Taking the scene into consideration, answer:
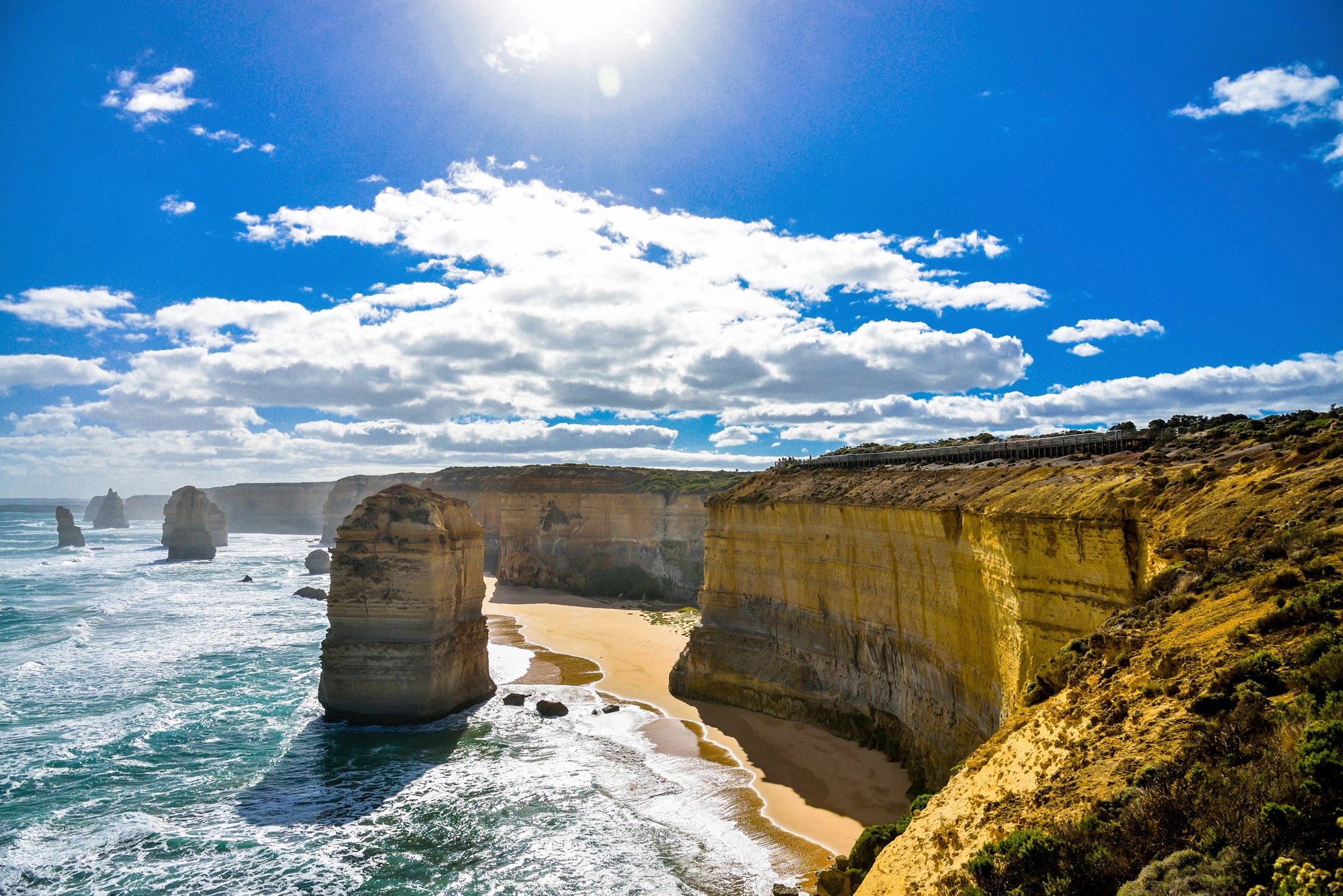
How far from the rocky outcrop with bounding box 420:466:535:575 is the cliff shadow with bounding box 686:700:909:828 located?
2362 inches

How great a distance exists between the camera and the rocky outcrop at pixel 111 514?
544 ft

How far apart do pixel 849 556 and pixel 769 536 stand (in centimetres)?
567

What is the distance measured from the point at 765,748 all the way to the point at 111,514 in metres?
193

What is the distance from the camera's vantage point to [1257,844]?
5.57 metres

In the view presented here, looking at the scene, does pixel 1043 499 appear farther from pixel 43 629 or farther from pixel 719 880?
pixel 43 629

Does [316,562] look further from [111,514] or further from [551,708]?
[111,514]

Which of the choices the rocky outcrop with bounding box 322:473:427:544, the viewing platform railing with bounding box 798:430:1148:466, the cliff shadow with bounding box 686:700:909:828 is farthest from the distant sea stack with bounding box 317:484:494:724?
the rocky outcrop with bounding box 322:473:427:544

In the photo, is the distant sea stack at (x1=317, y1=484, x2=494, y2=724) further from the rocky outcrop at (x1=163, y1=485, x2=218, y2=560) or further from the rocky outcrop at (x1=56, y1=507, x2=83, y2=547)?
the rocky outcrop at (x1=56, y1=507, x2=83, y2=547)

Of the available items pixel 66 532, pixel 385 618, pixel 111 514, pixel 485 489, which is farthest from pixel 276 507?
pixel 385 618

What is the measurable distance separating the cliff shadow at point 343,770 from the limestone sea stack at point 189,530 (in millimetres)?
77819

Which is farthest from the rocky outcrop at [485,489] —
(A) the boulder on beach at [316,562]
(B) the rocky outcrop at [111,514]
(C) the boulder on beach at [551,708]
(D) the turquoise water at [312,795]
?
(B) the rocky outcrop at [111,514]

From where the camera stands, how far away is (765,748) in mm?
25516

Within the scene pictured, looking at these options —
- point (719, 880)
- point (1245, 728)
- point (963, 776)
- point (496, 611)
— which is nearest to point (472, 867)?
point (719, 880)

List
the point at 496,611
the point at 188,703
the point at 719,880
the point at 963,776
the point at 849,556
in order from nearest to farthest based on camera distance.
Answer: the point at 963,776 < the point at 719,880 < the point at 849,556 < the point at 188,703 < the point at 496,611
